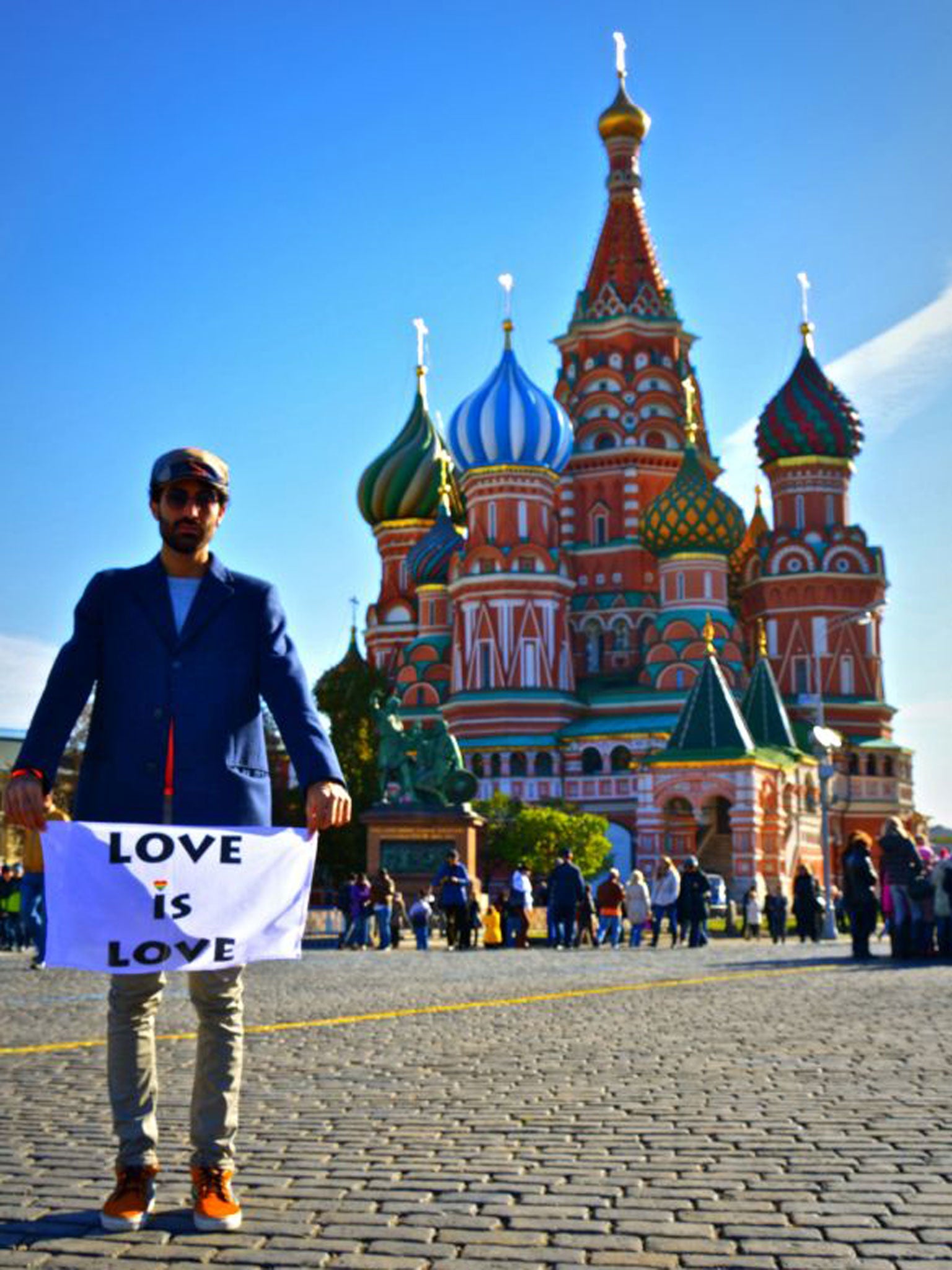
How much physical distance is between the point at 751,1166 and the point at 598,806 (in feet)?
180

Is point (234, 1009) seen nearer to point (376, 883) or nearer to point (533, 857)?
point (376, 883)

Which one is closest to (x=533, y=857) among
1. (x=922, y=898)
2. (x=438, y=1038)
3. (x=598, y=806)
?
(x=598, y=806)

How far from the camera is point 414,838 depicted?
36.8 m

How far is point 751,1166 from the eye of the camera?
5711mm

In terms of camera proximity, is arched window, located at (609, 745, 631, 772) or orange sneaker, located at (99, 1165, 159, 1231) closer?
orange sneaker, located at (99, 1165, 159, 1231)

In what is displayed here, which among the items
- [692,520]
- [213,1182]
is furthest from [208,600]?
[692,520]

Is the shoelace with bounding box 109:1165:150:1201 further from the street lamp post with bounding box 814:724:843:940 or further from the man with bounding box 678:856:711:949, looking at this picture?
the street lamp post with bounding box 814:724:843:940

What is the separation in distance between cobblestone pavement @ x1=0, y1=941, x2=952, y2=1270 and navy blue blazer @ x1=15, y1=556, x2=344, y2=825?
4.01 feet

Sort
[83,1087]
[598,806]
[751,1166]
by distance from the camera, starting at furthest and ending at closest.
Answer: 1. [598,806]
2. [83,1087]
3. [751,1166]

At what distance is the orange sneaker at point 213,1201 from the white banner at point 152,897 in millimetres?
584

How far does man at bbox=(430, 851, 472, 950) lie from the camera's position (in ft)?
88.2

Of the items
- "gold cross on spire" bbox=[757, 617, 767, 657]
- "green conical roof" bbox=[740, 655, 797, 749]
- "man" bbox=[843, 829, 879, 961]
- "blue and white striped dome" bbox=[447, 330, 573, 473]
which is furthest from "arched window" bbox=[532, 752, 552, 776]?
"man" bbox=[843, 829, 879, 961]

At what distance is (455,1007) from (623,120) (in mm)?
66437

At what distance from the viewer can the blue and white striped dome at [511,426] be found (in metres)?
63.5
